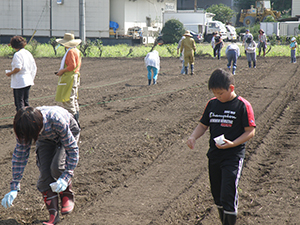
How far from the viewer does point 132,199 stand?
4.50 m

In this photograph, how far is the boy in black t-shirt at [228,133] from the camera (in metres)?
3.17

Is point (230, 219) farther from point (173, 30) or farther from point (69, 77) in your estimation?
point (173, 30)

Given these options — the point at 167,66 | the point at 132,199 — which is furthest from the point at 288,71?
the point at 132,199

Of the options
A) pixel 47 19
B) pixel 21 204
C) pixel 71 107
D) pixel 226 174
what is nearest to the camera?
pixel 226 174

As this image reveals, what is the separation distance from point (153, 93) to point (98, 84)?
2.98 metres

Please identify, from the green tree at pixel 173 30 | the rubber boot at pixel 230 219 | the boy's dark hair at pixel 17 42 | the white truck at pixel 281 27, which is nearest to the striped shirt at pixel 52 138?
the rubber boot at pixel 230 219

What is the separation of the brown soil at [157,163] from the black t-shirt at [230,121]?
102 cm

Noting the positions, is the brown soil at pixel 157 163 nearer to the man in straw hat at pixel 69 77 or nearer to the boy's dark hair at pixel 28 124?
the man in straw hat at pixel 69 77

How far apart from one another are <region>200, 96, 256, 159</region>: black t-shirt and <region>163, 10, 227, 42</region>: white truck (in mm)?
35765

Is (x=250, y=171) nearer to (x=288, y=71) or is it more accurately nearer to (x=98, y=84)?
(x=98, y=84)

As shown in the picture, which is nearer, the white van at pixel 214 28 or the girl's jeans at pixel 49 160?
the girl's jeans at pixel 49 160

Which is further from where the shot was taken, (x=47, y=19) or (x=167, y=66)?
(x=47, y=19)

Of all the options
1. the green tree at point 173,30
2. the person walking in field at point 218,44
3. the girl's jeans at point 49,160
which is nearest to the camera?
the girl's jeans at point 49,160

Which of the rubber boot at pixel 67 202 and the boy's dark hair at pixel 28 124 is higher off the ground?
A: the boy's dark hair at pixel 28 124
